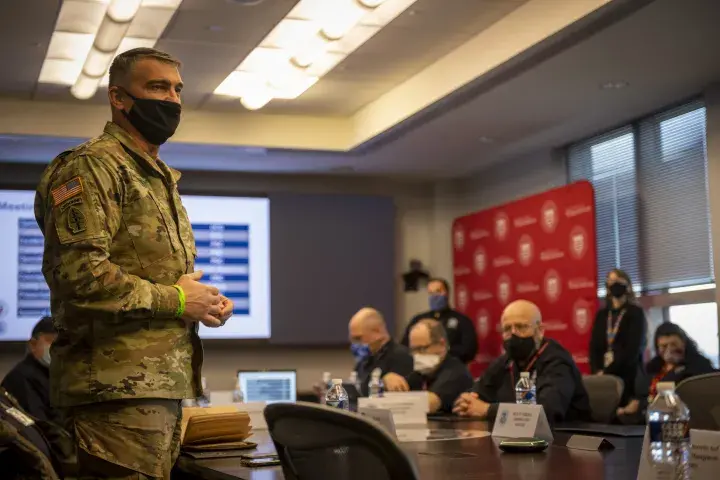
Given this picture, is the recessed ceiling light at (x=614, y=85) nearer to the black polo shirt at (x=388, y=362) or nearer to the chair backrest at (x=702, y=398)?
the black polo shirt at (x=388, y=362)

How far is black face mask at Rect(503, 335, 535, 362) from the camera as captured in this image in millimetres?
5000

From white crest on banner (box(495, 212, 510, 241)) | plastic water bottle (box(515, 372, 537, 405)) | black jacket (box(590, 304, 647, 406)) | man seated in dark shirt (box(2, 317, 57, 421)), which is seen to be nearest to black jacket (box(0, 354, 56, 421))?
man seated in dark shirt (box(2, 317, 57, 421))

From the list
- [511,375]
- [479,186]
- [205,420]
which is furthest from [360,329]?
[479,186]

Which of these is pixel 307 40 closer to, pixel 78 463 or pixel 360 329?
pixel 360 329

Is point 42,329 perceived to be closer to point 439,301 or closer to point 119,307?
point 439,301

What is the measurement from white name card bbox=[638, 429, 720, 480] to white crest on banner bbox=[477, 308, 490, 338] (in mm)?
7843

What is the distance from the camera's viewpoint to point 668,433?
1.90 metres

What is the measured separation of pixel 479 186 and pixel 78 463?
8.49 m

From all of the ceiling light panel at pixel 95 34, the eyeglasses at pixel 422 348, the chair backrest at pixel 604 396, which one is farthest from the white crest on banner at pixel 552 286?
the ceiling light panel at pixel 95 34

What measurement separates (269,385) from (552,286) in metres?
2.75

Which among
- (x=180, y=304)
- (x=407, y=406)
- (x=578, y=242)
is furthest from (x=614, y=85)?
(x=180, y=304)

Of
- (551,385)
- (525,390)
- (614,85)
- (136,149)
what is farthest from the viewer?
(614,85)

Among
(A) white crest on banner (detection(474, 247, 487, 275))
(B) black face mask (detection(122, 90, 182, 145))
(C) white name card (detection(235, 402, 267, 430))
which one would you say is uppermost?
(A) white crest on banner (detection(474, 247, 487, 275))

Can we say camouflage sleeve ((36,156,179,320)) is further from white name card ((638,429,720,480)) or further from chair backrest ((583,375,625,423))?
chair backrest ((583,375,625,423))
